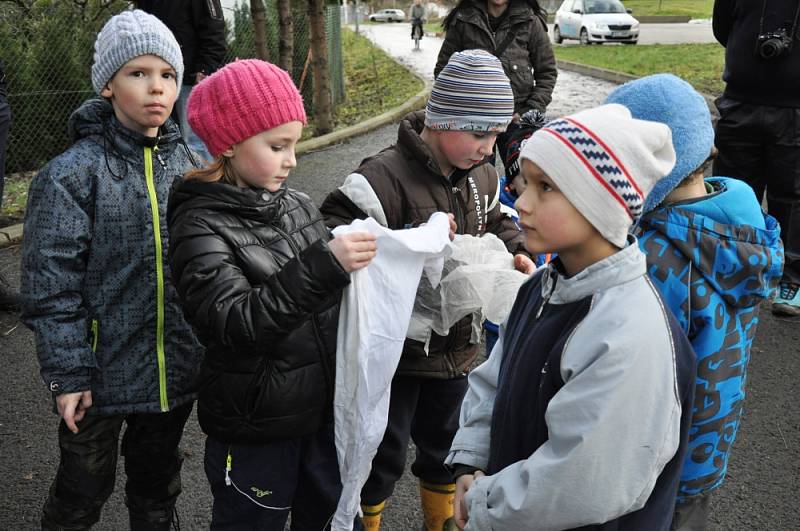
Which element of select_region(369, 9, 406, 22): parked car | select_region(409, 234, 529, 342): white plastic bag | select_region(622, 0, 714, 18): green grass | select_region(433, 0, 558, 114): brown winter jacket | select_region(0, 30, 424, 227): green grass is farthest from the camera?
select_region(369, 9, 406, 22): parked car

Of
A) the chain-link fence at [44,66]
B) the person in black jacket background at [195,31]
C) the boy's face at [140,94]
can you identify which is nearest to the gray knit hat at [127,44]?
the boy's face at [140,94]

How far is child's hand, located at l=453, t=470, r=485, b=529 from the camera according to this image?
5.80 ft

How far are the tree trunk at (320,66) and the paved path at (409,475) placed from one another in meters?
5.66

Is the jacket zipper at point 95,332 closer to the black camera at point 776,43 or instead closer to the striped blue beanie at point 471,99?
the striped blue beanie at point 471,99

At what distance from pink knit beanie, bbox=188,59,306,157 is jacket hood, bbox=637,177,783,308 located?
1005 millimetres

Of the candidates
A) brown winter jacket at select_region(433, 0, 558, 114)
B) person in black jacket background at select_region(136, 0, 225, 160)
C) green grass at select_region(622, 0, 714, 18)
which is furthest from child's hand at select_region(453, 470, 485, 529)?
green grass at select_region(622, 0, 714, 18)

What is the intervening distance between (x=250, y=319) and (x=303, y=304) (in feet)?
0.44

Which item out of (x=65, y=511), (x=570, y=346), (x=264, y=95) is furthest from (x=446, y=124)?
(x=65, y=511)

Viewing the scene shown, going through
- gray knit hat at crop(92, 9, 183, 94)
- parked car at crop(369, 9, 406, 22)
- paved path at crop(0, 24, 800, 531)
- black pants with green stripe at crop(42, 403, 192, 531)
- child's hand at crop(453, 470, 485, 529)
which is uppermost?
gray knit hat at crop(92, 9, 183, 94)

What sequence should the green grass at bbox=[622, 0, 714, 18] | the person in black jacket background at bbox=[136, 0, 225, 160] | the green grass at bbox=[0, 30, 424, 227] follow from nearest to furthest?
1. the person in black jacket background at bbox=[136, 0, 225, 160]
2. the green grass at bbox=[0, 30, 424, 227]
3. the green grass at bbox=[622, 0, 714, 18]

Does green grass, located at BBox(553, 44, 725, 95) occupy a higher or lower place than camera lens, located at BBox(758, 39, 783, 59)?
lower

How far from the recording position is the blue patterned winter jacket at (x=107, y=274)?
219 cm

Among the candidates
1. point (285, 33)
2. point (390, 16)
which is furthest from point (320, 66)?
point (390, 16)

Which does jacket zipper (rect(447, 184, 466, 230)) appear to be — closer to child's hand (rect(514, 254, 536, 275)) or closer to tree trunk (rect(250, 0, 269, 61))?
child's hand (rect(514, 254, 536, 275))
